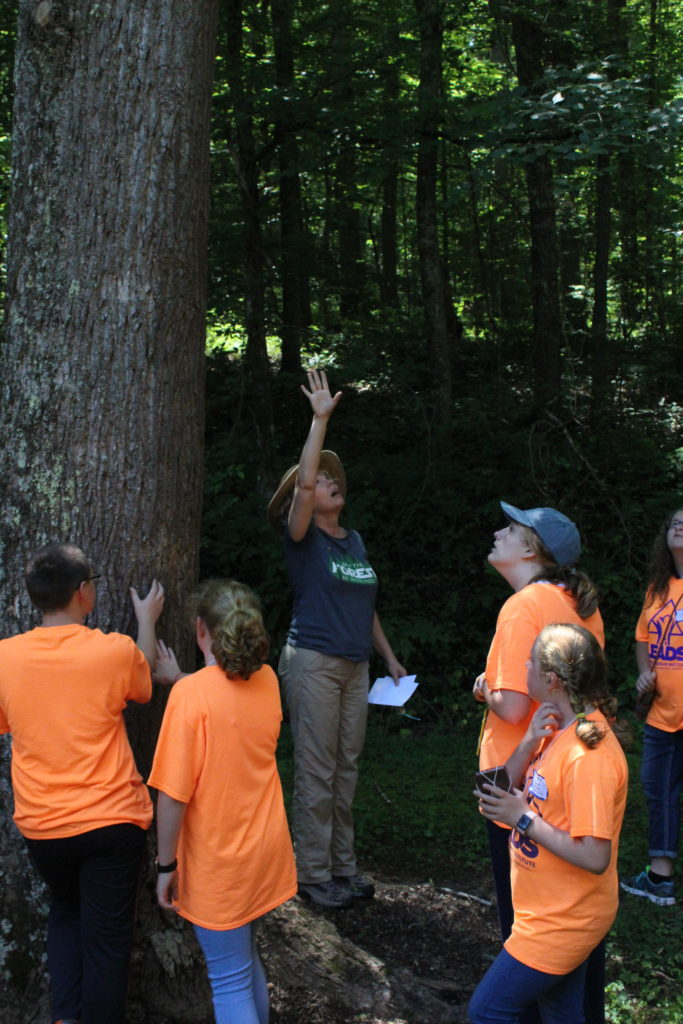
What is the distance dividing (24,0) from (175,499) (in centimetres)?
201

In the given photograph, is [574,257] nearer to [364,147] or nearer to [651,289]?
[651,289]

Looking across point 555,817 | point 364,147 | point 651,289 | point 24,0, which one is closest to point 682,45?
point 651,289

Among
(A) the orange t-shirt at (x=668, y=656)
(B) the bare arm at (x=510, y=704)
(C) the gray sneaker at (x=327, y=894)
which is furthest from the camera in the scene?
(A) the orange t-shirt at (x=668, y=656)

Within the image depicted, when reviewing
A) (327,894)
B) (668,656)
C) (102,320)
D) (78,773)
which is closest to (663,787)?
(668,656)

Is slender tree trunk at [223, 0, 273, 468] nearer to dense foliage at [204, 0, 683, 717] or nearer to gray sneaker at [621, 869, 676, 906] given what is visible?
dense foliage at [204, 0, 683, 717]

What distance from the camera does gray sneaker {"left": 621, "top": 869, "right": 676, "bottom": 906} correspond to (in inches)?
Answer: 185

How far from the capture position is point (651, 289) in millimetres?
15992

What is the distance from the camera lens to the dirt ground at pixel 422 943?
365cm

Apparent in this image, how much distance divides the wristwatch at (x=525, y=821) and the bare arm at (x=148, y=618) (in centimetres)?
140

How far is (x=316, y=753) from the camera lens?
182 inches

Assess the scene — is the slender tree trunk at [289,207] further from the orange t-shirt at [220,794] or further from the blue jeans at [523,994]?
the blue jeans at [523,994]

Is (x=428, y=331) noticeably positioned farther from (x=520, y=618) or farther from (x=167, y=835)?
(x=167, y=835)

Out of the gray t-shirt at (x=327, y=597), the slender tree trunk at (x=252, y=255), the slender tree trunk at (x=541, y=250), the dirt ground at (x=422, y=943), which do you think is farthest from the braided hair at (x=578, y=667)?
the slender tree trunk at (x=541, y=250)

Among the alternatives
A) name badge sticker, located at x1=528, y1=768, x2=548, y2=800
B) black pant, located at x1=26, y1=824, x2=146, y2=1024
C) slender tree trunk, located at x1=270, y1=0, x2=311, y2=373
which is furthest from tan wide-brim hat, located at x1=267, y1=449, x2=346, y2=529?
slender tree trunk, located at x1=270, y1=0, x2=311, y2=373
